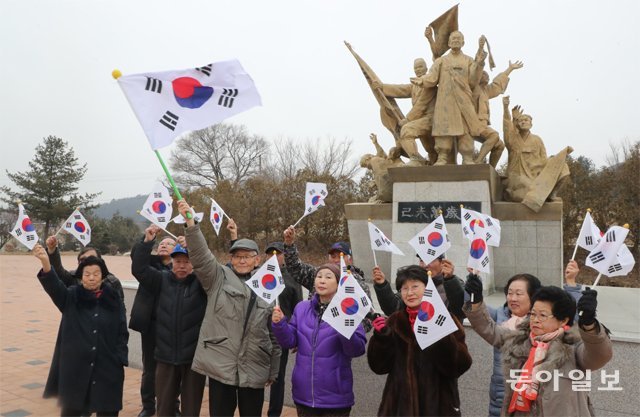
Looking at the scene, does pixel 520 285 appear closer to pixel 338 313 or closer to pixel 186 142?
pixel 338 313

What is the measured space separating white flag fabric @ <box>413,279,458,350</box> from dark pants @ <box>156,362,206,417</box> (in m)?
1.91

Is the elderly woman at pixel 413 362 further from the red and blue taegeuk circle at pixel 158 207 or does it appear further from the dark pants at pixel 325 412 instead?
the red and blue taegeuk circle at pixel 158 207

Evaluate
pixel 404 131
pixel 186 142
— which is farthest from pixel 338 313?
pixel 186 142

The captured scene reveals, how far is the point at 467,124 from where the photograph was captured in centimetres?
804

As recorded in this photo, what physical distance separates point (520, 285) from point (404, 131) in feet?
19.5

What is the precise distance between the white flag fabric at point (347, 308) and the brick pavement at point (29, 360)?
82.6 inches

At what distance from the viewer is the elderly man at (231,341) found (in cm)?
307

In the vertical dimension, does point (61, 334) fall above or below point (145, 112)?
below

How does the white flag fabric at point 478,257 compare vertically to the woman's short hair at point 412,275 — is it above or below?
above

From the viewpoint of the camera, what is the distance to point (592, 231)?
353 cm

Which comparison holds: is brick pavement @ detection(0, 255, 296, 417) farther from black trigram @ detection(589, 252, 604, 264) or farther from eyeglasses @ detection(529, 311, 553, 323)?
black trigram @ detection(589, 252, 604, 264)

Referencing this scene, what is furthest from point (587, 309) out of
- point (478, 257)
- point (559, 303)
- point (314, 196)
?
point (314, 196)

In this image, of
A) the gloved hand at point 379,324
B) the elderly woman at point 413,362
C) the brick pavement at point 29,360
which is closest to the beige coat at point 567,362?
the elderly woman at point 413,362

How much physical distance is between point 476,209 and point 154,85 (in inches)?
217
